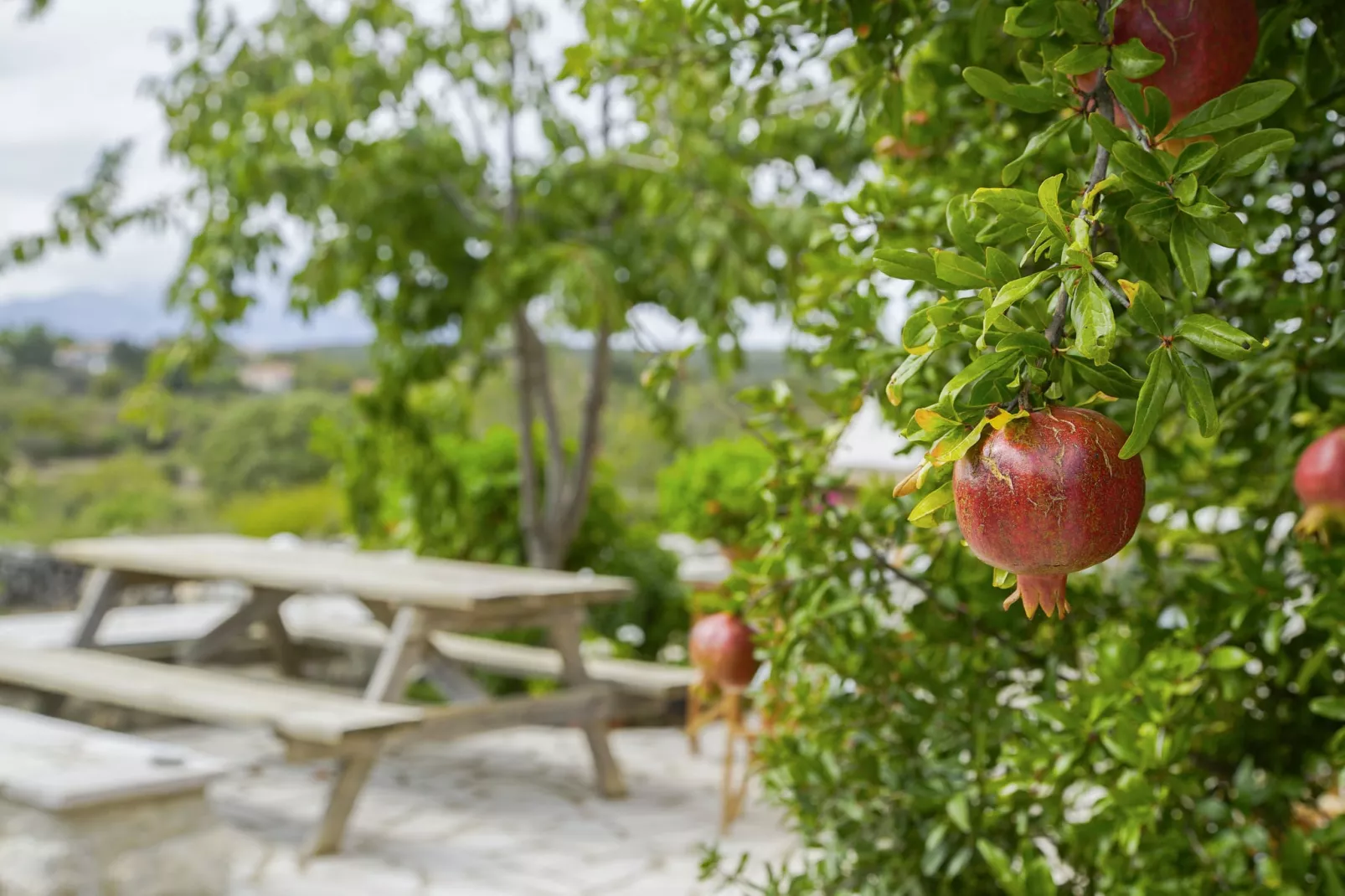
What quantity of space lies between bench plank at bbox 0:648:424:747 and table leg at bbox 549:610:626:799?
2.03 ft

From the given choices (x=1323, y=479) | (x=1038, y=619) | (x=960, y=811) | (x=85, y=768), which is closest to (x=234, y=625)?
(x=85, y=768)

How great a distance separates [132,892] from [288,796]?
4.59ft

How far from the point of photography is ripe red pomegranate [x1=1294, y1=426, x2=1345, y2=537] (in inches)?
46.3

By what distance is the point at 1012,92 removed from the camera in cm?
77

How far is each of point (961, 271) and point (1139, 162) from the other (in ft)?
0.37

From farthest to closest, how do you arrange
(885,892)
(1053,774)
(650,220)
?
1. (650,220)
2. (885,892)
3. (1053,774)

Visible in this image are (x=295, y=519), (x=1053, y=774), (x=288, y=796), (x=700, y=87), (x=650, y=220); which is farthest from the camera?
Answer: (x=295, y=519)

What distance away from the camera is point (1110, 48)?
762 millimetres

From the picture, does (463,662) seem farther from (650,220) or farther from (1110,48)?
(1110,48)

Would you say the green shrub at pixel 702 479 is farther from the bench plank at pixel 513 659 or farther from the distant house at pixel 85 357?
the distant house at pixel 85 357

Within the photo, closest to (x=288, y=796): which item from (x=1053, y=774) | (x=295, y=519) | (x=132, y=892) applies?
(x=132, y=892)

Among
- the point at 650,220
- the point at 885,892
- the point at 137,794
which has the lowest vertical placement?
the point at 137,794

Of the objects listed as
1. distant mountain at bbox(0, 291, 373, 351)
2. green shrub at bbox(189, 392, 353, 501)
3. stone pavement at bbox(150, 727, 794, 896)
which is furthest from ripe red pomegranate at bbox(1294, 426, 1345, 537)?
green shrub at bbox(189, 392, 353, 501)

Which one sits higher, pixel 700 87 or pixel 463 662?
pixel 700 87
